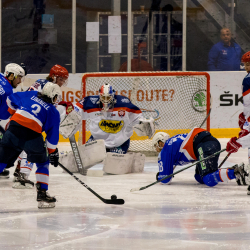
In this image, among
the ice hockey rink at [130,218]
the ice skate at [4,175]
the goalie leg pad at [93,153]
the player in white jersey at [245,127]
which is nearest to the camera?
the ice hockey rink at [130,218]

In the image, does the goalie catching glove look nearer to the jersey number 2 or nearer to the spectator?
the jersey number 2

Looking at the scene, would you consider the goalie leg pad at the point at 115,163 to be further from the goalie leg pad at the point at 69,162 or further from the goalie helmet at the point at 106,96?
the goalie helmet at the point at 106,96

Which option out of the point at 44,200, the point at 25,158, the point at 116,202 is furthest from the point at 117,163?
the point at 44,200

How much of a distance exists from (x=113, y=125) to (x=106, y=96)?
1.27 ft

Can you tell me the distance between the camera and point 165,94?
651cm

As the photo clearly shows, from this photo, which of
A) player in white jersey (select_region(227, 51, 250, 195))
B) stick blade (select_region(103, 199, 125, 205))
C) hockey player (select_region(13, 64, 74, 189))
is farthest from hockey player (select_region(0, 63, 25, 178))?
player in white jersey (select_region(227, 51, 250, 195))

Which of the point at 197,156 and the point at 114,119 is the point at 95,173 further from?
the point at 197,156

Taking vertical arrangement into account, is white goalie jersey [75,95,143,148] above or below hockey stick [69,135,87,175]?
above

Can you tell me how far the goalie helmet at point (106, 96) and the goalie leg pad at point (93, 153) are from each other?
1.29 ft

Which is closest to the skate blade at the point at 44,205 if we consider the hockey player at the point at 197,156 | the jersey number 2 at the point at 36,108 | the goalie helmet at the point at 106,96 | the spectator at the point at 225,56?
the jersey number 2 at the point at 36,108

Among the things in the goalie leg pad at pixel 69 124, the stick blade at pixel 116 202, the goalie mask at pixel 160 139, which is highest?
the goalie leg pad at pixel 69 124

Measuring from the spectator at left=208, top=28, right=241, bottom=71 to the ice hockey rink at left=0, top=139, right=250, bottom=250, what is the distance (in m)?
3.65

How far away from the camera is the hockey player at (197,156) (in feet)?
13.0

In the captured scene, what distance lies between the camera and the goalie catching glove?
16.8ft
